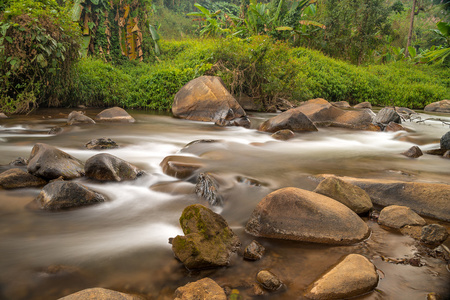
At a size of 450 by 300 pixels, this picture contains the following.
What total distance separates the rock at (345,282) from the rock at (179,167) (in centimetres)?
229

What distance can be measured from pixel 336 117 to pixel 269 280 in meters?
7.38

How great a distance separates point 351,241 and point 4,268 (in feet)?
7.88

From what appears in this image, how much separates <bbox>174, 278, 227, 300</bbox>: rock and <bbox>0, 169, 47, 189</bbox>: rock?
238 centimetres

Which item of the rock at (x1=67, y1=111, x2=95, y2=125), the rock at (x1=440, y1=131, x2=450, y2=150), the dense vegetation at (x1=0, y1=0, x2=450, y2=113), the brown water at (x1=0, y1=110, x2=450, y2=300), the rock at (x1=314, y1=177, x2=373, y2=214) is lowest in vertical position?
the brown water at (x1=0, y1=110, x2=450, y2=300)

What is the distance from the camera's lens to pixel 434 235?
2578 millimetres

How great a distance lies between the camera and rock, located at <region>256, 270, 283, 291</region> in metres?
2.06

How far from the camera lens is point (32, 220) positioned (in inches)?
113

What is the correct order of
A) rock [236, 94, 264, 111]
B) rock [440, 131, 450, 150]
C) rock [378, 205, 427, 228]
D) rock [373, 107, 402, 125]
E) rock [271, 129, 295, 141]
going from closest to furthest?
rock [378, 205, 427, 228]
rock [440, 131, 450, 150]
rock [271, 129, 295, 141]
rock [373, 107, 402, 125]
rock [236, 94, 264, 111]

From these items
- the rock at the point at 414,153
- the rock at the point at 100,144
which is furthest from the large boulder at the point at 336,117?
the rock at the point at 100,144

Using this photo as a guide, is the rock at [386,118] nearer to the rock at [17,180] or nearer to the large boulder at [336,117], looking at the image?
the large boulder at [336,117]

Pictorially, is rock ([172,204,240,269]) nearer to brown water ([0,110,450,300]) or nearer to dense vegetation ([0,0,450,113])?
brown water ([0,110,450,300])

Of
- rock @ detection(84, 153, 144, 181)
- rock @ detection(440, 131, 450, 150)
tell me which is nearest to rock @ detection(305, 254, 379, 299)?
rock @ detection(84, 153, 144, 181)

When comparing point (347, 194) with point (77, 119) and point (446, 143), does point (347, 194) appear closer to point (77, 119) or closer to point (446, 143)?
point (446, 143)

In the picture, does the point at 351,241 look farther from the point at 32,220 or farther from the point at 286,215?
the point at 32,220
